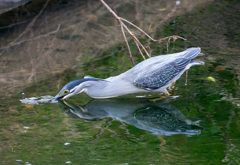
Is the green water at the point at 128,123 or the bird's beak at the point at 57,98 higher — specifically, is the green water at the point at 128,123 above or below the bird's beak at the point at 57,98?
below

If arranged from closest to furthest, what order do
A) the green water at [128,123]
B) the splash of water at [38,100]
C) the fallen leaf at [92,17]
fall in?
the green water at [128,123] < the splash of water at [38,100] < the fallen leaf at [92,17]

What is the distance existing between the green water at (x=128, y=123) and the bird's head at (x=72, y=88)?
0.46 feet

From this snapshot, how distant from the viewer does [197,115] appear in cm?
472

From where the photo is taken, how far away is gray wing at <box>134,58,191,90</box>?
5051 millimetres

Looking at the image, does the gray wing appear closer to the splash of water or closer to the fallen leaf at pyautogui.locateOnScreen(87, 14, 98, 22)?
the splash of water

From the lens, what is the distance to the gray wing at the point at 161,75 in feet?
16.6

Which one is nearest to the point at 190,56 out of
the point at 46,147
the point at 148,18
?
the point at 46,147

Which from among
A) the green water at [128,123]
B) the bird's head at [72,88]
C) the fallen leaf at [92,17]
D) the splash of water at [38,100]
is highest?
the fallen leaf at [92,17]

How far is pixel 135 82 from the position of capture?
5047mm

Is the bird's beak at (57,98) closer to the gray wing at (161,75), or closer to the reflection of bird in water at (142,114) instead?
the reflection of bird in water at (142,114)

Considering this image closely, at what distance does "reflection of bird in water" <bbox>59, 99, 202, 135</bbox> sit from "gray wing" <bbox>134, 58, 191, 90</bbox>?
232 millimetres

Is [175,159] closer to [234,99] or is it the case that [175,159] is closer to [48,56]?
Result: [234,99]

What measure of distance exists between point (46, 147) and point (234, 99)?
91.3 inches

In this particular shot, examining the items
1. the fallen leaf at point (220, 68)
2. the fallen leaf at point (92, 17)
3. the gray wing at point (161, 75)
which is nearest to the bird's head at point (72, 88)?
the gray wing at point (161, 75)
